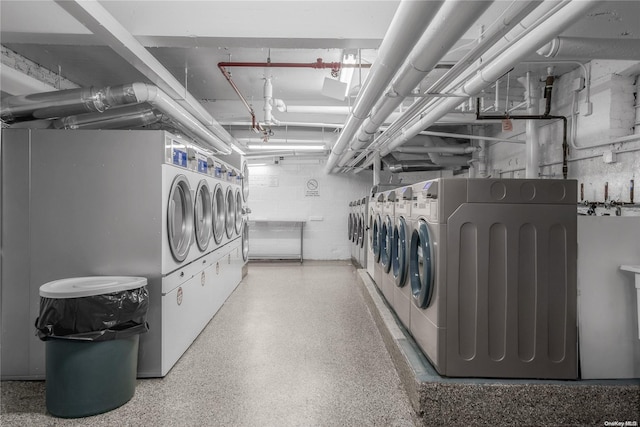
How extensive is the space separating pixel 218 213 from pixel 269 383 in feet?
7.54

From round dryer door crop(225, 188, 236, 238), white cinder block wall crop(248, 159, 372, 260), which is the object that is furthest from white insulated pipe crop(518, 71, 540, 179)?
white cinder block wall crop(248, 159, 372, 260)

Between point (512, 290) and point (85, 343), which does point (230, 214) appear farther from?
point (512, 290)

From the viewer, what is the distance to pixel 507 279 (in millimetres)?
2064

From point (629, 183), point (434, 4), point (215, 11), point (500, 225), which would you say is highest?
point (215, 11)

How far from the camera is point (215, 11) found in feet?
7.86

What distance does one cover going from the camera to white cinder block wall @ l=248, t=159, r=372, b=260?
8430 millimetres

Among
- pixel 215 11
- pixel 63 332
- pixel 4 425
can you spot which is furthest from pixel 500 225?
pixel 4 425

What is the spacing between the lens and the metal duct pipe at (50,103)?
9.39 ft

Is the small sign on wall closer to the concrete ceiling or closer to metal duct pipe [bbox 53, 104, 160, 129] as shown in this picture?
metal duct pipe [bbox 53, 104, 160, 129]

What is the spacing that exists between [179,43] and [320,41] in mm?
1068

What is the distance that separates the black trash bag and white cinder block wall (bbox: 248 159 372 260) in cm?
623

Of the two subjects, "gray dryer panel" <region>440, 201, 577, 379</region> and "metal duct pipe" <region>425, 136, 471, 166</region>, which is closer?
"gray dryer panel" <region>440, 201, 577, 379</region>

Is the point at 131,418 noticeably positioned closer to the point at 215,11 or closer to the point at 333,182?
the point at 215,11

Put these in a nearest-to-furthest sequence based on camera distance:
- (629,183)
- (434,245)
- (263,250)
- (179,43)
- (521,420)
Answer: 1. (521,420)
2. (434,245)
3. (179,43)
4. (629,183)
5. (263,250)
